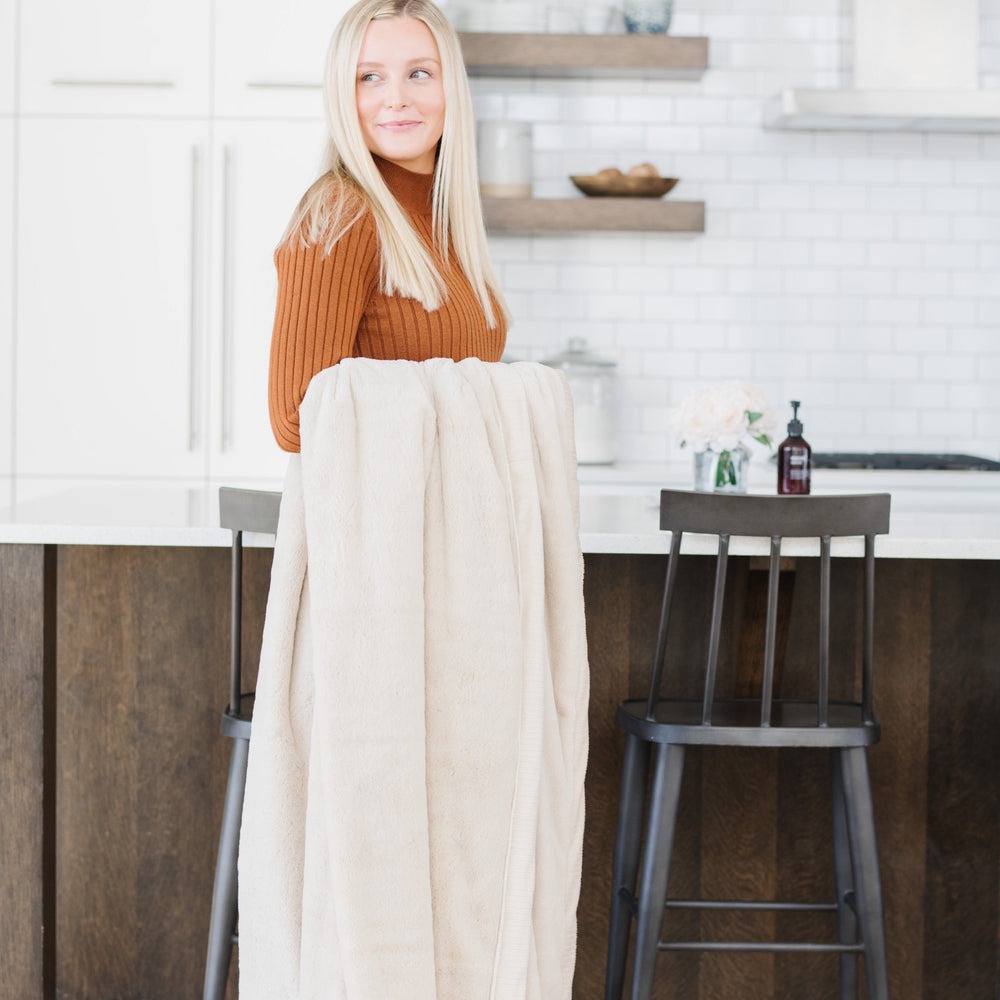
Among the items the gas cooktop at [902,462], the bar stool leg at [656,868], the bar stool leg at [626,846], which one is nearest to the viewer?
the bar stool leg at [656,868]

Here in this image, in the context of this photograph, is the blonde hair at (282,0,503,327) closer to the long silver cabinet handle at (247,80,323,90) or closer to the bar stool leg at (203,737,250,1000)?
the bar stool leg at (203,737,250,1000)

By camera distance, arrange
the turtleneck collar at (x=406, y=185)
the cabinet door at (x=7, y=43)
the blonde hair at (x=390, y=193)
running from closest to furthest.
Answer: the blonde hair at (x=390, y=193), the turtleneck collar at (x=406, y=185), the cabinet door at (x=7, y=43)

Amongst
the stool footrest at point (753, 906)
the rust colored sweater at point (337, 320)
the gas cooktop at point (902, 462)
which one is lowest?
the stool footrest at point (753, 906)

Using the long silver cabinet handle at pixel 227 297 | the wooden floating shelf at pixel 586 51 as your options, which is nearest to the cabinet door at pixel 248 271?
the long silver cabinet handle at pixel 227 297

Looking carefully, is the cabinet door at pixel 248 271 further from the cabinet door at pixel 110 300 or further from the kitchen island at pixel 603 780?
the kitchen island at pixel 603 780

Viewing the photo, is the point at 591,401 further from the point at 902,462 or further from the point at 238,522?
the point at 238,522

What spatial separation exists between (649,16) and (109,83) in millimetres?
1704

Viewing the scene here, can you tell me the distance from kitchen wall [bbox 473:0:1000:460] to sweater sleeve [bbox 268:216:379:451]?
9.15 feet

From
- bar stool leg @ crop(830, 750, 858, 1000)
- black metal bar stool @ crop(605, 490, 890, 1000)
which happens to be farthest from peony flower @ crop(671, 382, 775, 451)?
bar stool leg @ crop(830, 750, 858, 1000)

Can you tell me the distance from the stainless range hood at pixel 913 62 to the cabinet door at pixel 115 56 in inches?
71.5

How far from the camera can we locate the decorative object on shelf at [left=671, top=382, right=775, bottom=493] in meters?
2.56

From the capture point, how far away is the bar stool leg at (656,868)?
1921 mm

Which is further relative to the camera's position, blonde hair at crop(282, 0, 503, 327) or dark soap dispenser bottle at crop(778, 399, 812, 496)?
dark soap dispenser bottle at crop(778, 399, 812, 496)

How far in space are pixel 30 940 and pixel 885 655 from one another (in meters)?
1.59
